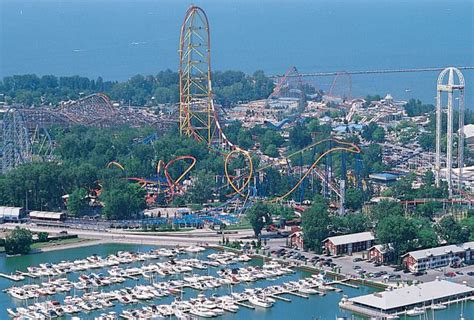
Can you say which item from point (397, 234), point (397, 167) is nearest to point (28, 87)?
point (397, 167)

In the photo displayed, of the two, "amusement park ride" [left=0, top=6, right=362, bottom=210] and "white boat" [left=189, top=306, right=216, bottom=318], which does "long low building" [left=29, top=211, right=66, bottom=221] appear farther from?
"white boat" [left=189, top=306, right=216, bottom=318]

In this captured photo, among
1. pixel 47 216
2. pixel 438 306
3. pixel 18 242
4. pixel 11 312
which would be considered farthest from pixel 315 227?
pixel 11 312

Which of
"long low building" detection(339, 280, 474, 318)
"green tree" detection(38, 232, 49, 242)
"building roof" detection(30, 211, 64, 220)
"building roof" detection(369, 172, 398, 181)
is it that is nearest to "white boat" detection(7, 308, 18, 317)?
"green tree" detection(38, 232, 49, 242)

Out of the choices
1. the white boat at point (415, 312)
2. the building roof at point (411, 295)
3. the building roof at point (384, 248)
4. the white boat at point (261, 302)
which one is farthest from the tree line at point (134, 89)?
the white boat at point (415, 312)

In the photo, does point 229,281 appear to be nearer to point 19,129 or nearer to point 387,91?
point 19,129

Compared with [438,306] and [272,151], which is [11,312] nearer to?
[438,306]

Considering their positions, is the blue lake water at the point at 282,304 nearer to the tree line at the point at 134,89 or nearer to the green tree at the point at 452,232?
the green tree at the point at 452,232
